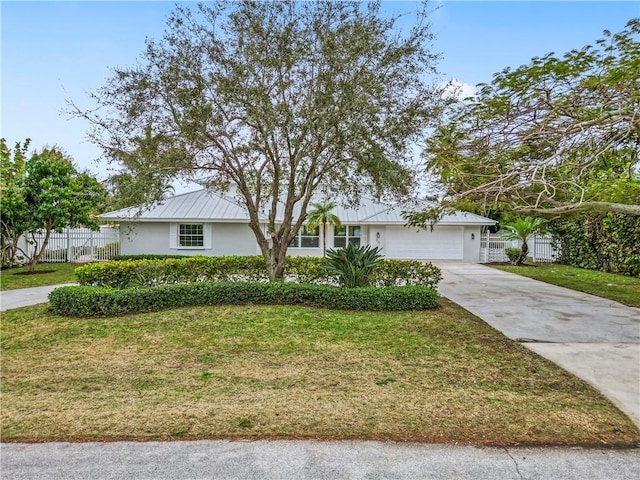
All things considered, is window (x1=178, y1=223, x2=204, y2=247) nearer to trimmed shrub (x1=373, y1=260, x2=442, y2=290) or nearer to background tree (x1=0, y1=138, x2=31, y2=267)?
background tree (x1=0, y1=138, x2=31, y2=267)

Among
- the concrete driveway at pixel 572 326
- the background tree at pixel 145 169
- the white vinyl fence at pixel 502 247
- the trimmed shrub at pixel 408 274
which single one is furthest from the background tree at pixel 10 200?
the white vinyl fence at pixel 502 247

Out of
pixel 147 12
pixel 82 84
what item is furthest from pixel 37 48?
pixel 147 12

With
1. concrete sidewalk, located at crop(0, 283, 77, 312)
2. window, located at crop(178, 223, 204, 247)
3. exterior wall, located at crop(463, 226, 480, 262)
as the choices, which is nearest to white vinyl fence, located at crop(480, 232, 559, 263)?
exterior wall, located at crop(463, 226, 480, 262)

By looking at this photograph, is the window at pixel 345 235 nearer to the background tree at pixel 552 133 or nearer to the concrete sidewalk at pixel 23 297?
the background tree at pixel 552 133

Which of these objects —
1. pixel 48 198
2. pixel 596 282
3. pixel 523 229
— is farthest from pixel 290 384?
pixel 523 229

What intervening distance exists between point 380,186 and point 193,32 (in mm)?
5168

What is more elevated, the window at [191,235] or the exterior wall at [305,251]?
the window at [191,235]

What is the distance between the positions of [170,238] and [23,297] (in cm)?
873

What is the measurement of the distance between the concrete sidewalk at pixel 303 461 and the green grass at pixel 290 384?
0.51ft

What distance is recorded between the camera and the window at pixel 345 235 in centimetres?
2161

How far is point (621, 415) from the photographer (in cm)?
392

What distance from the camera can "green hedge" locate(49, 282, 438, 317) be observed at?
796cm

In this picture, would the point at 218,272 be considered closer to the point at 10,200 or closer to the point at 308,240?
the point at 10,200

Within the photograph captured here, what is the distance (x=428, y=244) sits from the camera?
872 inches
